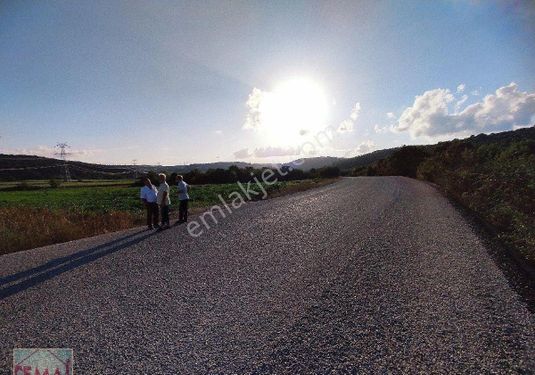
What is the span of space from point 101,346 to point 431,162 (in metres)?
38.9

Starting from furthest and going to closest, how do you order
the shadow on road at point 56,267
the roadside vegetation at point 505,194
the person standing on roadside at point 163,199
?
the person standing on roadside at point 163,199
the roadside vegetation at point 505,194
the shadow on road at point 56,267

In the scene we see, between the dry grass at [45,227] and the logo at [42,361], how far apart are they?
6.51m

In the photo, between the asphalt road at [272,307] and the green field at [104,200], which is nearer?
the asphalt road at [272,307]

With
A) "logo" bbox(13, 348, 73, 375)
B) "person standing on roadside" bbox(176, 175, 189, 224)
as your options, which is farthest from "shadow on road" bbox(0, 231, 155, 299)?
"person standing on roadside" bbox(176, 175, 189, 224)

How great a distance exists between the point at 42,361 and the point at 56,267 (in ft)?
12.8

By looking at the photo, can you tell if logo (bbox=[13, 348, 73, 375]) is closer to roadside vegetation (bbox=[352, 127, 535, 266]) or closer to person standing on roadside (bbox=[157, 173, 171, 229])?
person standing on roadside (bbox=[157, 173, 171, 229])

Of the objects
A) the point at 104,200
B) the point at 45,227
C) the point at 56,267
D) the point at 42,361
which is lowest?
the point at 104,200

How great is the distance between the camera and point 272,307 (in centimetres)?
496

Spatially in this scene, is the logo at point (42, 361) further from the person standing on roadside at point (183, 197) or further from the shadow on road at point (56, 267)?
the person standing on roadside at point (183, 197)

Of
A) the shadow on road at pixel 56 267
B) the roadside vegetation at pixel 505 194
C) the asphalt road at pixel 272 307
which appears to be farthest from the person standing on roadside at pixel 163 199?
the roadside vegetation at pixel 505 194

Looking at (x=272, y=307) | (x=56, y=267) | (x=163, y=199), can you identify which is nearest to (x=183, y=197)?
(x=163, y=199)

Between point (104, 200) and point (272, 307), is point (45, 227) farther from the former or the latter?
point (104, 200)

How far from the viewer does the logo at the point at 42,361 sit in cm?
362

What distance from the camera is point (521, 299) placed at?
5.16m
